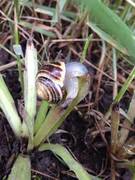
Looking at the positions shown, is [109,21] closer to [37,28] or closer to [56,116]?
[56,116]

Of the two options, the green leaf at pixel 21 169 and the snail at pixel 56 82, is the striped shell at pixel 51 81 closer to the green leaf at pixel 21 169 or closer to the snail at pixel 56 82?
the snail at pixel 56 82

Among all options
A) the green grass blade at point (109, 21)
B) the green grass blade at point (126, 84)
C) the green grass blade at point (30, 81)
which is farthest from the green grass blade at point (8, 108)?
the green grass blade at point (109, 21)

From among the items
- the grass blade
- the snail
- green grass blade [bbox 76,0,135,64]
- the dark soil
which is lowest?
the dark soil

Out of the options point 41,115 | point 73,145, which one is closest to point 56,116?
point 41,115

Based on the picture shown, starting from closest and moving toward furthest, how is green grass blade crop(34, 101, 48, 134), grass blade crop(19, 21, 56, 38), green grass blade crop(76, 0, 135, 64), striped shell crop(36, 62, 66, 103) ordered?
green grass blade crop(76, 0, 135, 64), striped shell crop(36, 62, 66, 103), green grass blade crop(34, 101, 48, 134), grass blade crop(19, 21, 56, 38)

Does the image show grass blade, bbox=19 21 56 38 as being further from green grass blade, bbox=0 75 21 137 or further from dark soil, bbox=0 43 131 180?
green grass blade, bbox=0 75 21 137

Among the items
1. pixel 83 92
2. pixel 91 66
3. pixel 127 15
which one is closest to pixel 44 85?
pixel 83 92

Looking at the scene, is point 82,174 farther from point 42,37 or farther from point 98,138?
point 42,37

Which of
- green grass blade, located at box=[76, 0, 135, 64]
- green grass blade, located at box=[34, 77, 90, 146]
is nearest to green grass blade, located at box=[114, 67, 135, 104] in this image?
green grass blade, located at box=[34, 77, 90, 146]
